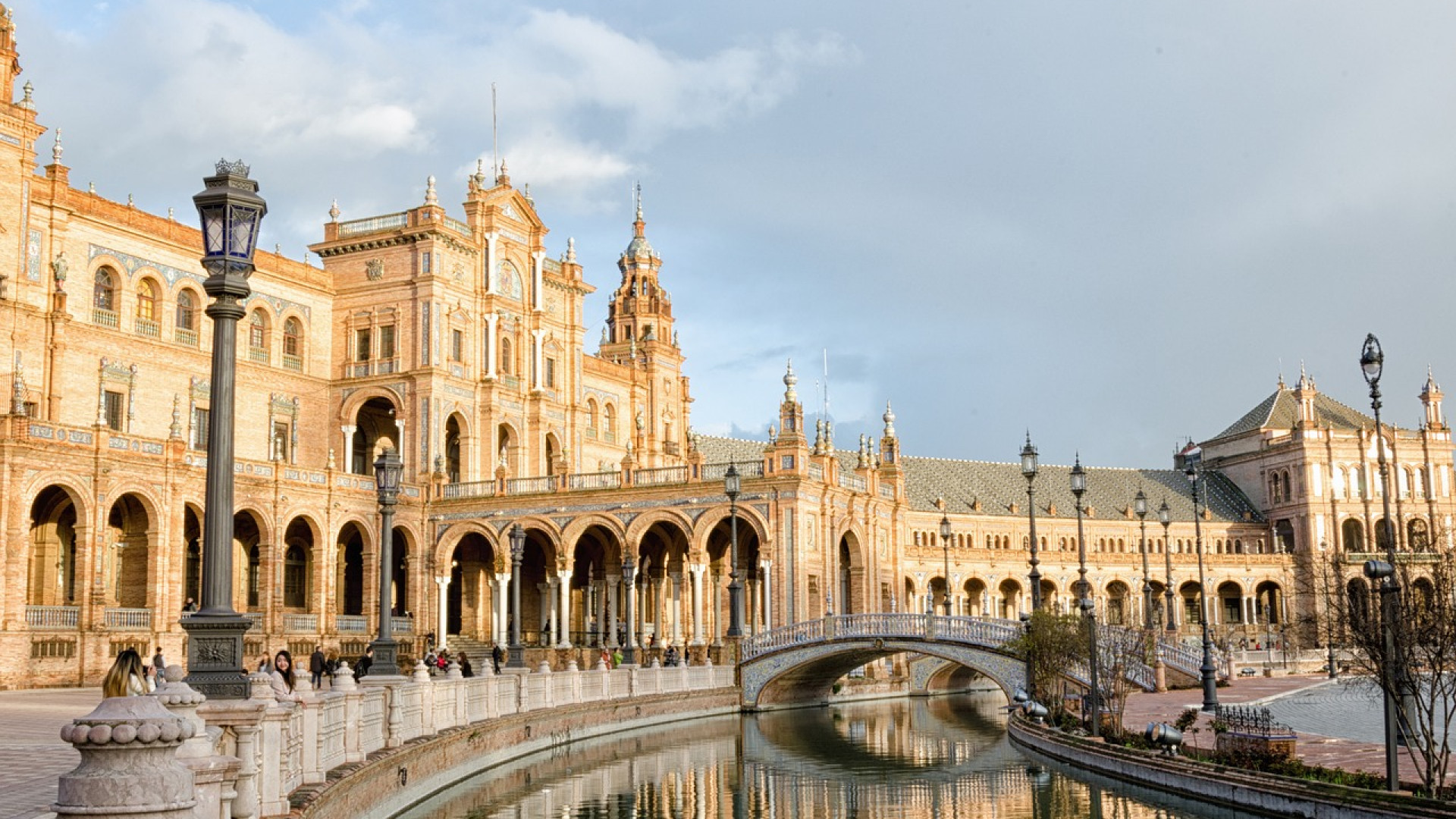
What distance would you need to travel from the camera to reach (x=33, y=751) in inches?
752

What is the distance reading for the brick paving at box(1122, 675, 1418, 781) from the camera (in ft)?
73.5

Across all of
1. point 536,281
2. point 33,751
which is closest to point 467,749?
point 33,751

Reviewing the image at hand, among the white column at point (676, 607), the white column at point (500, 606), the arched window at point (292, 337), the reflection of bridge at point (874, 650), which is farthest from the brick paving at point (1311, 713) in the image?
the arched window at point (292, 337)

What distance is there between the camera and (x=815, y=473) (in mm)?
52375

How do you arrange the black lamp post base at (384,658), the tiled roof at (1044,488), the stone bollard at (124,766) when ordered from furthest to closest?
the tiled roof at (1044,488) → the black lamp post base at (384,658) → the stone bollard at (124,766)

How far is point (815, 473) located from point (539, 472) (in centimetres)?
1532

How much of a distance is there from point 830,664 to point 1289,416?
7194cm

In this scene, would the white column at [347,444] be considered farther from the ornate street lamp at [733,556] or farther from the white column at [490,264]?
the ornate street lamp at [733,556]

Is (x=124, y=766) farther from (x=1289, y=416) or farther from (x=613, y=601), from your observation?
(x=1289, y=416)

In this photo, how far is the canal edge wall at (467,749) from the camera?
55.2 feet

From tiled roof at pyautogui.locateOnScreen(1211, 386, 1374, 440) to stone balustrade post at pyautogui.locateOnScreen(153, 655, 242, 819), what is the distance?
103796 mm

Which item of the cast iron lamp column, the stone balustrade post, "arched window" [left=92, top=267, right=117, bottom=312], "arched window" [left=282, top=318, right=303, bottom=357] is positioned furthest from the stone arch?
the stone balustrade post

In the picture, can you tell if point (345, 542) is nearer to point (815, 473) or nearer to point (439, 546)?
point (439, 546)

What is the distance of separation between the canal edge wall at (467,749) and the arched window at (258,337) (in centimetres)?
2385
